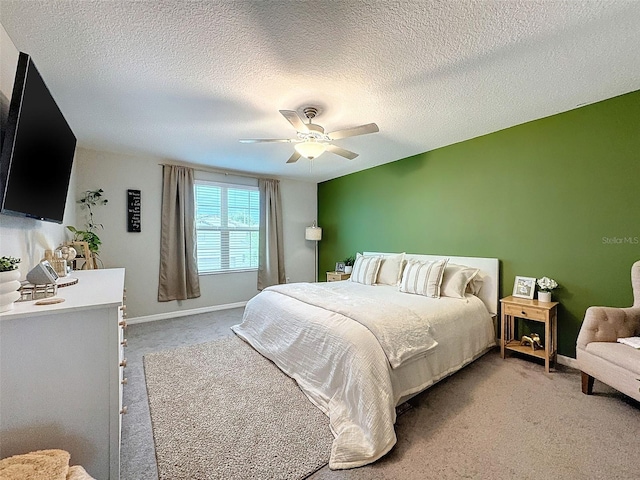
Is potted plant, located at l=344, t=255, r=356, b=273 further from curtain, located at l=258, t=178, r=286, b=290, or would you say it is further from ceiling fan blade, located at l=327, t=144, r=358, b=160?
ceiling fan blade, located at l=327, t=144, r=358, b=160

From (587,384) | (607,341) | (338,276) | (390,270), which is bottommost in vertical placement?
(587,384)

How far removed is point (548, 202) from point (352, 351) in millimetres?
2591

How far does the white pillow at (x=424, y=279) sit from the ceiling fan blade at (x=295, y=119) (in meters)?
1.99

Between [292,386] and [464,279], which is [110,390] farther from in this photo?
[464,279]

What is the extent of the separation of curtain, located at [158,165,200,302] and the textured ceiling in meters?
1.31

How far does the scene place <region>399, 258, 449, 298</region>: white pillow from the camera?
298cm

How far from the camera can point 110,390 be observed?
123 cm

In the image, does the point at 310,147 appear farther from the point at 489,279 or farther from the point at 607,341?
the point at 607,341

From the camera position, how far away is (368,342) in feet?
6.11

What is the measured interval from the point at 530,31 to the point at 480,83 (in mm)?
532

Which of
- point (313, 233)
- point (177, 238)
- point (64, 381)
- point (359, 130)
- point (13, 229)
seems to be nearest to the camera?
point (64, 381)

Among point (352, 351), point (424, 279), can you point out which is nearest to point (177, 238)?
point (352, 351)

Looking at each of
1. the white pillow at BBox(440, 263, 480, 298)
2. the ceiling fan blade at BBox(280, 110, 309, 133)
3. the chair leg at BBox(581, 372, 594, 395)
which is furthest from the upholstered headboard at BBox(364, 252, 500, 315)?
the ceiling fan blade at BBox(280, 110, 309, 133)

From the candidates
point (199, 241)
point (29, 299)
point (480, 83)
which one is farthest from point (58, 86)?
point (480, 83)
